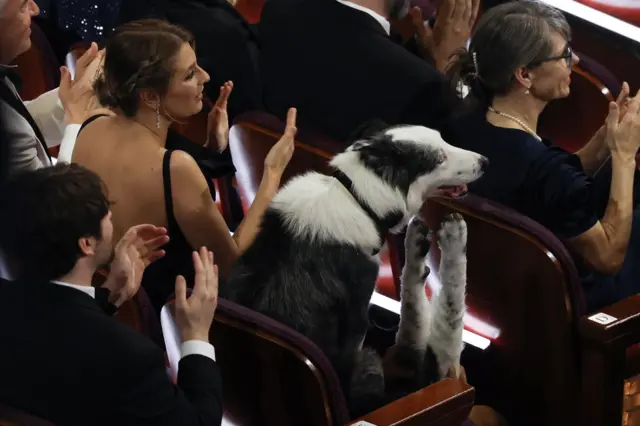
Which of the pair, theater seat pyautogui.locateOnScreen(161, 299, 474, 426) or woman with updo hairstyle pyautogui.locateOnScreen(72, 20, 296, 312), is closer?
theater seat pyautogui.locateOnScreen(161, 299, 474, 426)

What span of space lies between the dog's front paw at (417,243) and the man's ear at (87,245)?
0.66 m

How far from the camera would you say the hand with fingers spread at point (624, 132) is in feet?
7.47

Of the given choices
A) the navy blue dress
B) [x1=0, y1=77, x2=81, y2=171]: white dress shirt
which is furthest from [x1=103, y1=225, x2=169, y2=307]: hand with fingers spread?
the navy blue dress

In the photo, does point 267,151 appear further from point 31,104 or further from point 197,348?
point 197,348

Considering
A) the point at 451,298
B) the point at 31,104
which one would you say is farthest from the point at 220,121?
the point at 451,298

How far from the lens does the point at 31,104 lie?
2.61 metres

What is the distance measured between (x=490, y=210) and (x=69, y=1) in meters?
1.67


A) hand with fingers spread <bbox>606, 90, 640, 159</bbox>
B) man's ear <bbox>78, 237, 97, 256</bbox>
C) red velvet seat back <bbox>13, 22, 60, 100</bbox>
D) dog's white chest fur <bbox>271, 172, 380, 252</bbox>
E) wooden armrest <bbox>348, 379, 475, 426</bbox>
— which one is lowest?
red velvet seat back <bbox>13, 22, 60, 100</bbox>

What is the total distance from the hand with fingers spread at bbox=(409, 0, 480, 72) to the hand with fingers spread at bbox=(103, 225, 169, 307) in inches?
47.6

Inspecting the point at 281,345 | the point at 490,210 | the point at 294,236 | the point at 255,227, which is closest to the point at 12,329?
the point at 281,345

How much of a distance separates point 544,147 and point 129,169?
2.85 ft

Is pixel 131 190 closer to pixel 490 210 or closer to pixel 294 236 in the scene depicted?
pixel 294 236

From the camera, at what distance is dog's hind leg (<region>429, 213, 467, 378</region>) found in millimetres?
2068

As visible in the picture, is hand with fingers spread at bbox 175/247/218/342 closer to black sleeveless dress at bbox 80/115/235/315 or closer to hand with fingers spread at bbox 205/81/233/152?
black sleeveless dress at bbox 80/115/235/315
